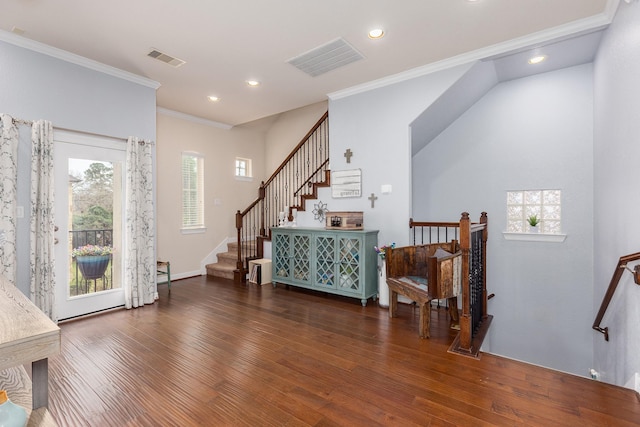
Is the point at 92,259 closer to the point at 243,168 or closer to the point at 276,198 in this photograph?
the point at 276,198

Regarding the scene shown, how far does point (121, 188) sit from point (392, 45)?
12.6ft

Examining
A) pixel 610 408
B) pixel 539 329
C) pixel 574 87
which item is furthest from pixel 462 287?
pixel 574 87

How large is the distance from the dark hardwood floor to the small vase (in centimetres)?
107

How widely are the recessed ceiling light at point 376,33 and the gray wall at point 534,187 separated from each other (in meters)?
2.17

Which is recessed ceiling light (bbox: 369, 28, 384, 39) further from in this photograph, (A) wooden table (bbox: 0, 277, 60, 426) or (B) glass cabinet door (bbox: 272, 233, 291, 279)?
(A) wooden table (bbox: 0, 277, 60, 426)

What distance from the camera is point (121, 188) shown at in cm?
406

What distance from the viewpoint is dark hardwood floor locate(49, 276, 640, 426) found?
191cm

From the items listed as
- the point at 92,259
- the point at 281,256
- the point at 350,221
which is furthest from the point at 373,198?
the point at 92,259

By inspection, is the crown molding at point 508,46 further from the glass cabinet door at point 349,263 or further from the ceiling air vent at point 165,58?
the ceiling air vent at point 165,58

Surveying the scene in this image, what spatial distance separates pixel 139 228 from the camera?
4129mm

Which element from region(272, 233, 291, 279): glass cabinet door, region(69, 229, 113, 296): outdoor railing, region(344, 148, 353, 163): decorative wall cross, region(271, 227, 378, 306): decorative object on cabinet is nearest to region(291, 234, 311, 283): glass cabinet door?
region(271, 227, 378, 306): decorative object on cabinet

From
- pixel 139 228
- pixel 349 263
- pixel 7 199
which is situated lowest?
pixel 349 263

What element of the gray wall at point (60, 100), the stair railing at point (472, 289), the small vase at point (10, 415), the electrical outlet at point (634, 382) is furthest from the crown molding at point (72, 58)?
the electrical outlet at point (634, 382)

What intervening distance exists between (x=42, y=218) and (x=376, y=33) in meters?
4.13
